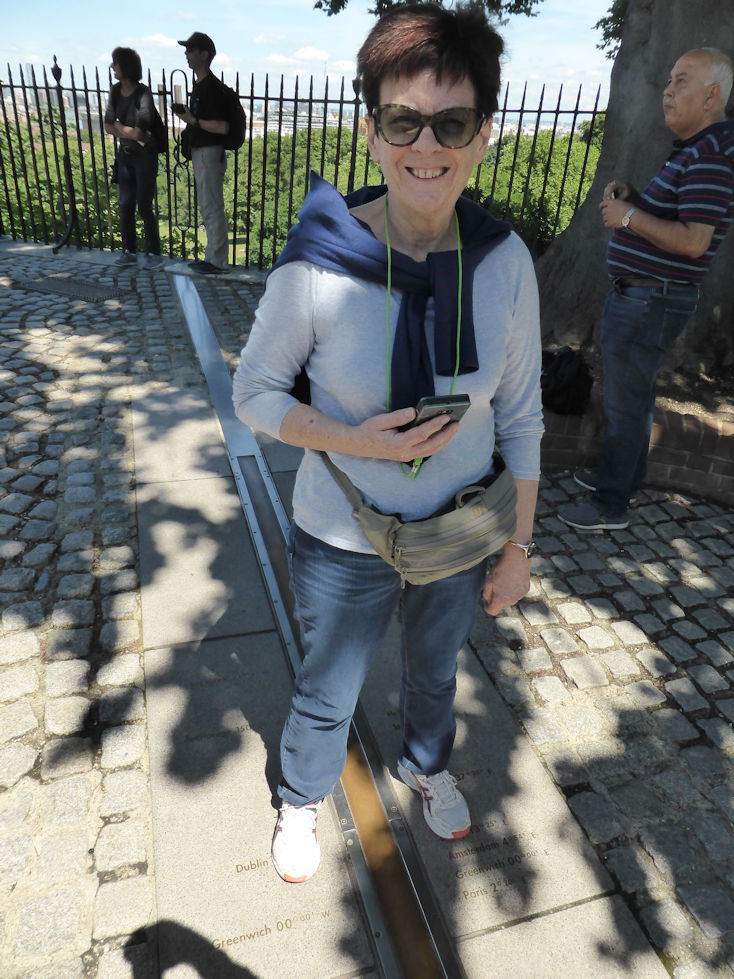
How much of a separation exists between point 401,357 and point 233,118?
24.4 feet

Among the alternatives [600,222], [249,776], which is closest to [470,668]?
[249,776]

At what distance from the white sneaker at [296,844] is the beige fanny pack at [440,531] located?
37.6 inches

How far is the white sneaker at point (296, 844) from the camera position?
2115mm

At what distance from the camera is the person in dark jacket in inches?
299

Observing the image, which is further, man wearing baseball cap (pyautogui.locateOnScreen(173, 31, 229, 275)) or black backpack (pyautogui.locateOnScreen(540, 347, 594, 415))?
man wearing baseball cap (pyautogui.locateOnScreen(173, 31, 229, 275))

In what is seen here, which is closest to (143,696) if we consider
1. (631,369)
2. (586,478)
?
(631,369)

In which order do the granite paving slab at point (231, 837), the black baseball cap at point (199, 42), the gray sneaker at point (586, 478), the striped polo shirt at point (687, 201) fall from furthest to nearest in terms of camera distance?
the black baseball cap at point (199, 42), the gray sneaker at point (586, 478), the striped polo shirt at point (687, 201), the granite paving slab at point (231, 837)

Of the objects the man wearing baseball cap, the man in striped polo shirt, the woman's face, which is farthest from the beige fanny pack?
the man wearing baseball cap

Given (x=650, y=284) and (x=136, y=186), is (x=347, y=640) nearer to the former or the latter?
(x=650, y=284)

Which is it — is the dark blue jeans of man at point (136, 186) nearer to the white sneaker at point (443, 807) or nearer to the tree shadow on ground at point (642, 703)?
the tree shadow on ground at point (642, 703)

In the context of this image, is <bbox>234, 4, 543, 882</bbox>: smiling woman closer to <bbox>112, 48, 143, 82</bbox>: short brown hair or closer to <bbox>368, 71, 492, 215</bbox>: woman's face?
<bbox>368, 71, 492, 215</bbox>: woman's face

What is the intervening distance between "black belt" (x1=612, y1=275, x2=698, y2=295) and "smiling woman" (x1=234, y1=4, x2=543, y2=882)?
6.87ft

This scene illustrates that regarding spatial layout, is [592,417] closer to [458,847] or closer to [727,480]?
[727,480]

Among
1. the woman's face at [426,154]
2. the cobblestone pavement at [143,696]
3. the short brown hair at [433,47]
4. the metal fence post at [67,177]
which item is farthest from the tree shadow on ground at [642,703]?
the metal fence post at [67,177]
